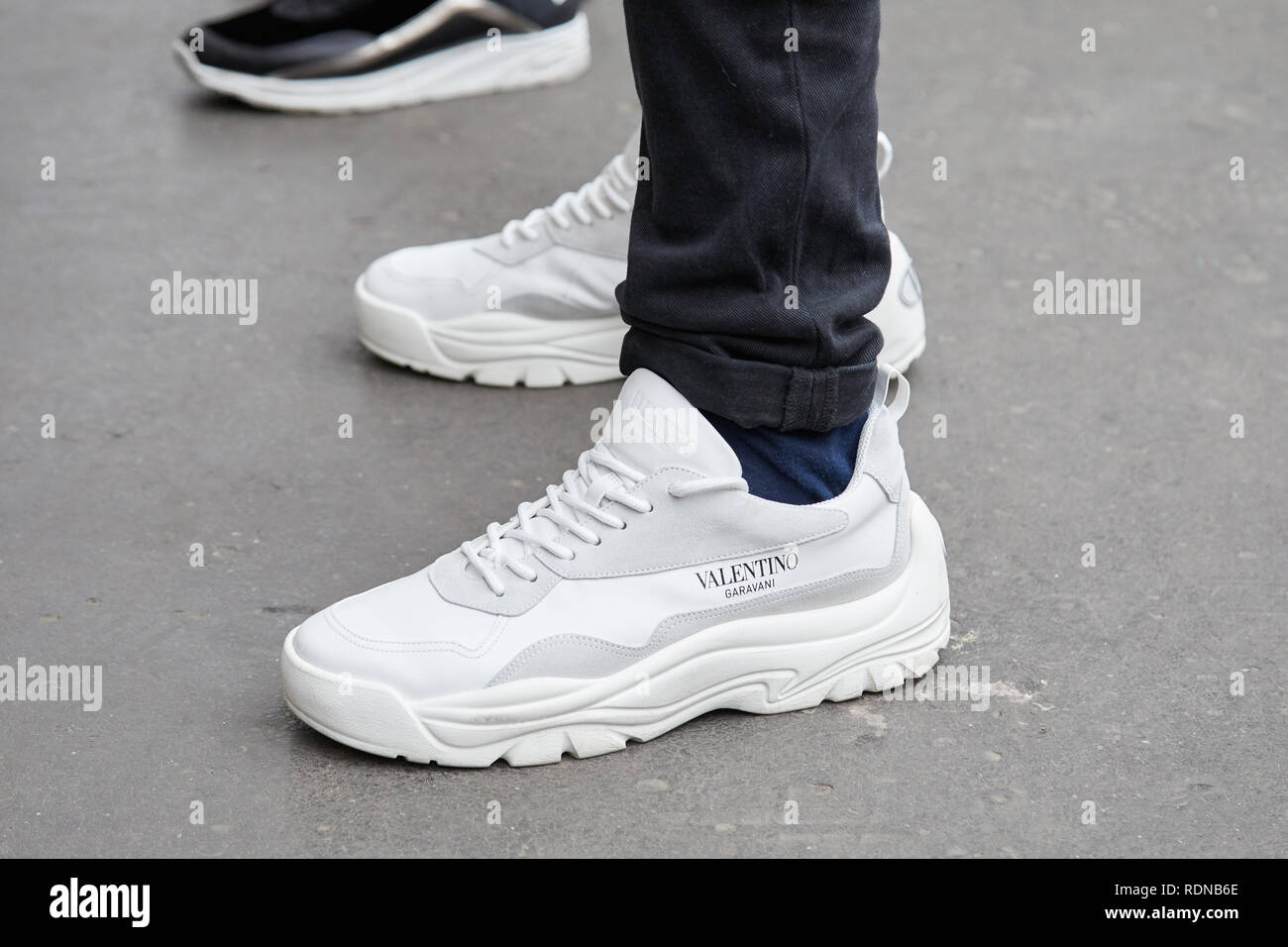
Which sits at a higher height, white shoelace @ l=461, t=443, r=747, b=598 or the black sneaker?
the black sneaker

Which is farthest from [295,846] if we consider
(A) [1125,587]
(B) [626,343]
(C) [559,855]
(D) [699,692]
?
(A) [1125,587]

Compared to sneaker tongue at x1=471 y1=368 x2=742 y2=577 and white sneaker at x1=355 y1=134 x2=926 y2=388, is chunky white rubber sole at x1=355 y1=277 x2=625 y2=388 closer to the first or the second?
white sneaker at x1=355 y1=134 x2=926 y2=388

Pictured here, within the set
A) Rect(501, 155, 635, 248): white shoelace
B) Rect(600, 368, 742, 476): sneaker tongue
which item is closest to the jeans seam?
Rect(600, 368, 742, 476): sneaker tongue

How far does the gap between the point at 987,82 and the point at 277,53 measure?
1.48 metres

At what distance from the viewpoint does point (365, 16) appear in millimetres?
3008

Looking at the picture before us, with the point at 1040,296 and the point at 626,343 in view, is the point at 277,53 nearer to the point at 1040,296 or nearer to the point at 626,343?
the point at 1040,296

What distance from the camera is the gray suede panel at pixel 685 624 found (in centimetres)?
132

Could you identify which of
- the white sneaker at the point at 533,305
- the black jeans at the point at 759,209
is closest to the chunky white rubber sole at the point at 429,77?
the white sneaker at the point at 533,305

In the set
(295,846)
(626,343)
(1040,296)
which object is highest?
(626,343)

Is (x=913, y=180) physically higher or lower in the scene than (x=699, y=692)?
higher

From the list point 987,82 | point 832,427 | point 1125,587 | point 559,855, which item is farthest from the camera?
point 987,82

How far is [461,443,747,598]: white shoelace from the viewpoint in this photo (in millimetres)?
1329

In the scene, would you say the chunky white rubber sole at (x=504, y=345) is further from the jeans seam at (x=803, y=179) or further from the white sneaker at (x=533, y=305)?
the jeans seam at (x=803, y=179)

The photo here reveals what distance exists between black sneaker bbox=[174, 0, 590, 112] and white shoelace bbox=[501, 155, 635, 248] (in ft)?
3.66
